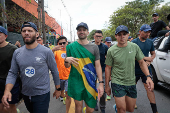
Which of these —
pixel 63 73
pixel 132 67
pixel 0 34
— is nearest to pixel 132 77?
pixel 132 67

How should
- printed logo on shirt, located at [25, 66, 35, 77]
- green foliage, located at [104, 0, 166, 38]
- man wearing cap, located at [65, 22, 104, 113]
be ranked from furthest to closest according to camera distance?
green foliage, located at [104, 0, 166, 38], man wearing cap, located at [65, 22, 104, 113], printed logo on shirt, located at [25, 66, 35, 77]

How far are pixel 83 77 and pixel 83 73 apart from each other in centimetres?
8

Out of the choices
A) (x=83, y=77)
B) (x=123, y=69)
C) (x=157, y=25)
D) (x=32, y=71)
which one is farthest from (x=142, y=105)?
(x=157, y=25)

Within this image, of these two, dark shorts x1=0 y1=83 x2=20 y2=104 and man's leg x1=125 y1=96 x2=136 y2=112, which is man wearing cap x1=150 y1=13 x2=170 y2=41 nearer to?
man's leg x1=125 y1=96 x2=136 y2=112

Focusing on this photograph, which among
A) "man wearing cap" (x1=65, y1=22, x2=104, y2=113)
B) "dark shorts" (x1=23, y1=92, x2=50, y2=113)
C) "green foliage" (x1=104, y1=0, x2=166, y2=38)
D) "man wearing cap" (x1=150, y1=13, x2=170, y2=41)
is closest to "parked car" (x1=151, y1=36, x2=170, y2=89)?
"man wearing cap" (x1=150, y1=13, x2=170, y2=41)

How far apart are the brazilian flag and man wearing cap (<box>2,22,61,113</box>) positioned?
504mm

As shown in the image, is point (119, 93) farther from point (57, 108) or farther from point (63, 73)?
point (57, 108)

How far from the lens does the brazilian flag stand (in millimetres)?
2373

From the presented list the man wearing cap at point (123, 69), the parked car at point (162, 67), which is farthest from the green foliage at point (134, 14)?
the man wearing cap at point (123, 69)

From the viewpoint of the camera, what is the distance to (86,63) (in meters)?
2.40

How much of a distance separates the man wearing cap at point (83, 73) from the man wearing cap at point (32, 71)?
466mm

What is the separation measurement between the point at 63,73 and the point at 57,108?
109 centimetres

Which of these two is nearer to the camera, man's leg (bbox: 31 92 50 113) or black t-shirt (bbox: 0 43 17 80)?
man's leg (bbox: 31 92 50 113)

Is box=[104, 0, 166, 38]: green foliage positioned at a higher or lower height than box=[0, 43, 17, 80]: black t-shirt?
higher
